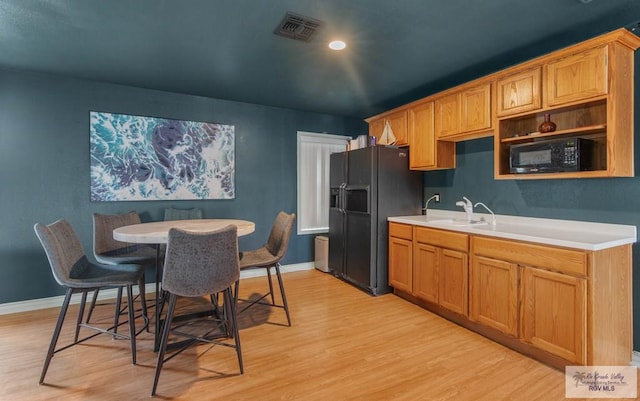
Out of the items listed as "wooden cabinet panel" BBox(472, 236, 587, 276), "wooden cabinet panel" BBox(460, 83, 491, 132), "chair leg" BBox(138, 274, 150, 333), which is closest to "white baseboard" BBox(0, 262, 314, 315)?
"chair leg" BBox(138, 274, 150, 333)

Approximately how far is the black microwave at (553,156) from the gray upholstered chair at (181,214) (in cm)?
329

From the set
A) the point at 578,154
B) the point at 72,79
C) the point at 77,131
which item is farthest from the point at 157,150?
the point at 578,154

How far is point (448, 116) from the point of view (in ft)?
10.6

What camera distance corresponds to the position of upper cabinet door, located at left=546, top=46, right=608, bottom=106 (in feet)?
6.91

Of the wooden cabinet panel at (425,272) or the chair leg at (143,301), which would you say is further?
the wooden cabinet panel at (425,272)

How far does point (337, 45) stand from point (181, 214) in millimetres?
2519

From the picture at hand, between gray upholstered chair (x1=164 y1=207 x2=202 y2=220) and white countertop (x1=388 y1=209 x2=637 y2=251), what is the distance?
2510 mm

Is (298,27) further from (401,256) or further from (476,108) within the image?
(401,256)

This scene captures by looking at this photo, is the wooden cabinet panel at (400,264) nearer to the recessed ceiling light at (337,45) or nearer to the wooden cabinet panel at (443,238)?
the wooden cabinet panel at (443,238)

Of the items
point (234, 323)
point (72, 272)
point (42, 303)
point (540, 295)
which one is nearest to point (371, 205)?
point (540, 295)

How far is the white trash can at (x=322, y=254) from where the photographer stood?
14.8 feet

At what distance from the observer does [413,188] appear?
12.6ft

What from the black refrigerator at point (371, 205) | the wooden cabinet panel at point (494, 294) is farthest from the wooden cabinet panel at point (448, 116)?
A: the wooden cabinet panel at point (494, 294)

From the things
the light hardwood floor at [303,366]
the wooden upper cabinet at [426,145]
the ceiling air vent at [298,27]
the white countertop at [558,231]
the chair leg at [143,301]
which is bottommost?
the light hardwood floor at [303,366]
